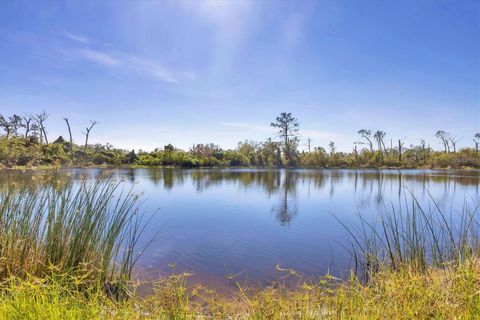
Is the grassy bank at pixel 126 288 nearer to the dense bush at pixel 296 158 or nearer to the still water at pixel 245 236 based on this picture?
the still water at pixel 245 236

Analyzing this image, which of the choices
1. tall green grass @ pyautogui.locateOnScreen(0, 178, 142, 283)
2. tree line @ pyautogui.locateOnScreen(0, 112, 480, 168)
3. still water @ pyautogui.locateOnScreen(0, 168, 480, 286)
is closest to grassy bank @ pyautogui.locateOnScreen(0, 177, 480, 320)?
tall green grass @ pyautogui.locateOnScreen(0, 178, 142, 283)

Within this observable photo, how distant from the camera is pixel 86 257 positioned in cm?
313

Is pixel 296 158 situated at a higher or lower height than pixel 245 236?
higher

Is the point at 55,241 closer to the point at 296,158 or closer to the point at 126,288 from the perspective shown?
the point at 126,288

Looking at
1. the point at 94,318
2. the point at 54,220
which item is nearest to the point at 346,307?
the point at 94,318

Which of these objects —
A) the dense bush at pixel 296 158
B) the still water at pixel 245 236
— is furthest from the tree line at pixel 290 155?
the still water at pixel 245 236

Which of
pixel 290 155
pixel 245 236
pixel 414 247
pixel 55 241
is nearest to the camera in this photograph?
pixel 55 241

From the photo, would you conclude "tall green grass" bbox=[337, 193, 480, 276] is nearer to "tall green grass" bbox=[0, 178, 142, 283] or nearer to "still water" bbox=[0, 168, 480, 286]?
"still water" bbox=[0, 168, 480, 286]

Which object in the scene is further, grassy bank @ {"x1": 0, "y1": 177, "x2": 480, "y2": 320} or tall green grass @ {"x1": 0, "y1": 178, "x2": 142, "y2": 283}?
tall green grass @ {"x1": 0, "y1": 178, "x2": 142, "y2": 283}

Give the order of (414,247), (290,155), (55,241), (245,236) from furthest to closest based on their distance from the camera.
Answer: (290,155) < (245,236) < (414,247) < (55,241)

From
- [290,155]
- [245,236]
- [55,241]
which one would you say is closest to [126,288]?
[55,241]

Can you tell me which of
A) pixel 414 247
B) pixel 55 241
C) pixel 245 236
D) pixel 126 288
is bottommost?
pixel 245 236

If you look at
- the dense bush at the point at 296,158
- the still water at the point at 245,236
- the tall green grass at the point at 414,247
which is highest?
the dense bush at the point at 296,158

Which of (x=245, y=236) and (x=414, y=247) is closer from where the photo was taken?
(x=414, y=247)
